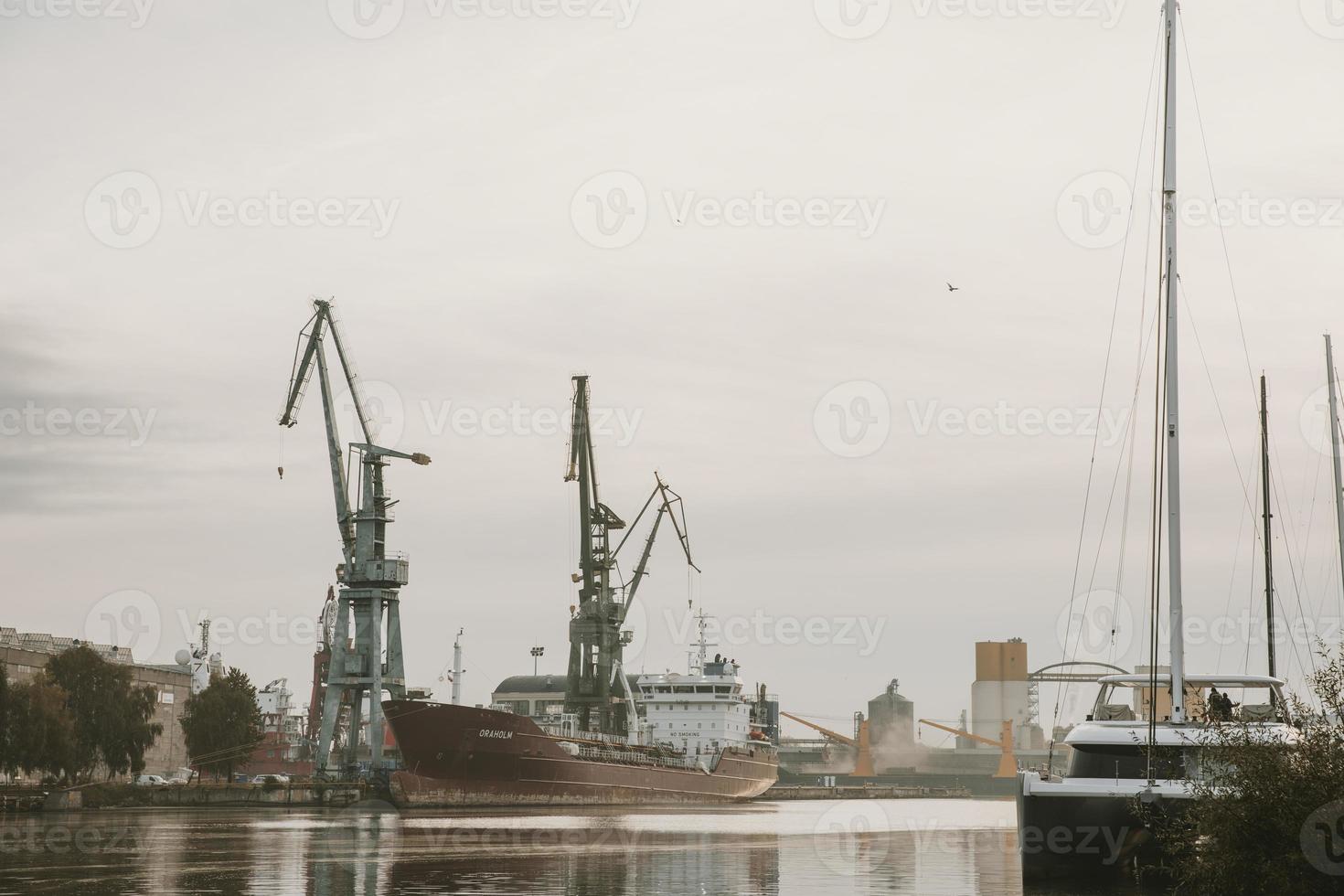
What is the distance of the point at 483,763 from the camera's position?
7319 centimetres

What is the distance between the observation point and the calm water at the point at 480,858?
85.9 feet

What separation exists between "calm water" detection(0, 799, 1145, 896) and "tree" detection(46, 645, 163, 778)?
55.8 ft

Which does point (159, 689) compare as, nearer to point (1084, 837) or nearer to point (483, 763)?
point (483, 763)

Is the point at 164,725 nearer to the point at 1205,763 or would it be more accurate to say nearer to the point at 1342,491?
the point at 1342,491

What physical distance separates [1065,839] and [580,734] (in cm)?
6306

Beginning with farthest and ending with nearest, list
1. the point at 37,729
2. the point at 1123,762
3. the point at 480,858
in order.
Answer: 1. the point at 37,729
2. the point at 480,858
3. the point at 1123,762

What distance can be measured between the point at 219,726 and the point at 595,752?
27691 mm

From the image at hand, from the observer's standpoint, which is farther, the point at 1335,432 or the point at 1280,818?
the point at 1335,432

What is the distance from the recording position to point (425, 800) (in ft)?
232

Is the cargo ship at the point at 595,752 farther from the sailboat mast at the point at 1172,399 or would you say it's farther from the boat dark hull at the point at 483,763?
the sailboat mast at the point at 1172,399

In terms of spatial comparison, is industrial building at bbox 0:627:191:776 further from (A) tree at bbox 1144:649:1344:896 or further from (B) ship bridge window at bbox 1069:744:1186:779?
(A) tree at bbox 1144:649:1344:896

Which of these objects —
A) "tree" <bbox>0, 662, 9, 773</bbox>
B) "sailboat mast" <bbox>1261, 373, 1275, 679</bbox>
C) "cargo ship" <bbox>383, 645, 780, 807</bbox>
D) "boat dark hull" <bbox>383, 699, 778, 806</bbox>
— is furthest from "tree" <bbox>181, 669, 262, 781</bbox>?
"sailboat mast" <bbox>1261, 373, 1275, 679</bbox>

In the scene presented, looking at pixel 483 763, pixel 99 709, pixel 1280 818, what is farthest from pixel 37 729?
pixel 1280 818

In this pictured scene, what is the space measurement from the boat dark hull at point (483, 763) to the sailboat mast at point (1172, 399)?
159 feet
